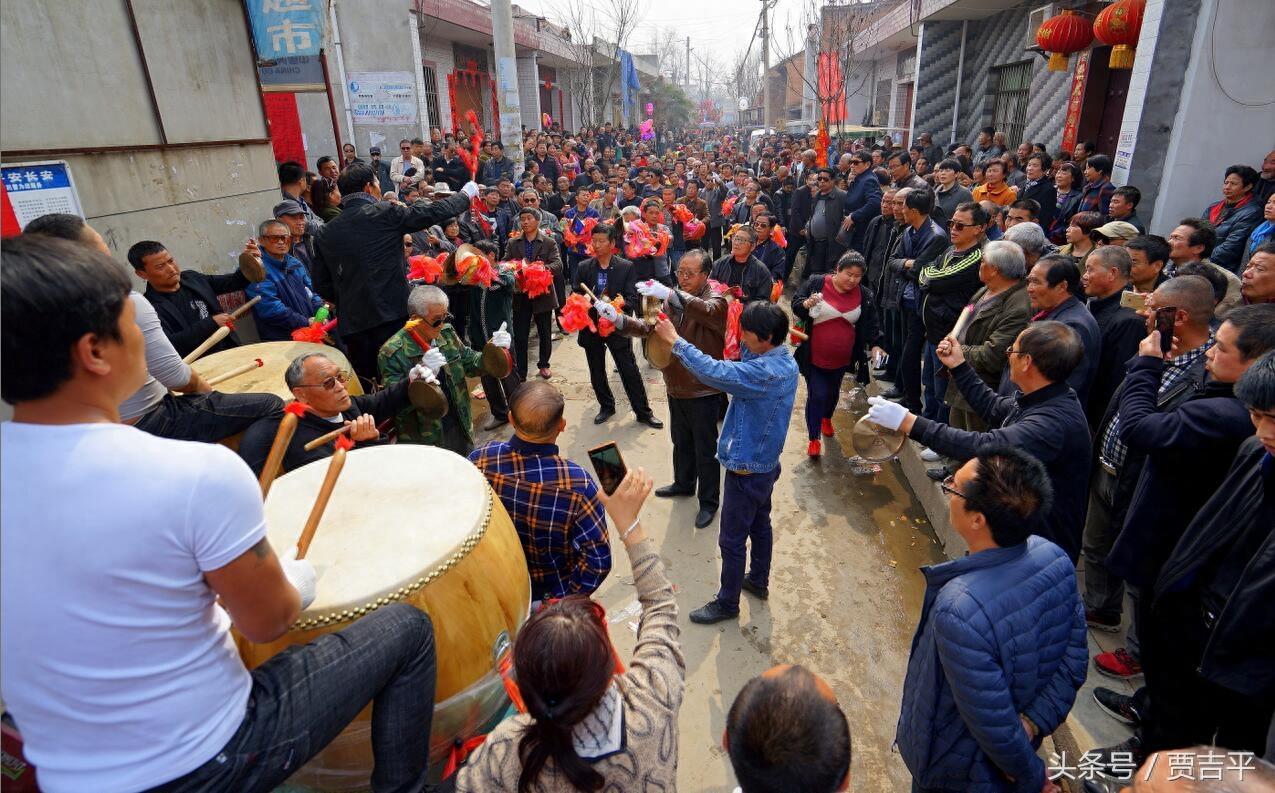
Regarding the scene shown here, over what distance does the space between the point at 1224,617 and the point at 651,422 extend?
451cm

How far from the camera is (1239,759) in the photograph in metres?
1.20

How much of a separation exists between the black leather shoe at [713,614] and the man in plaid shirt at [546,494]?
125 cm

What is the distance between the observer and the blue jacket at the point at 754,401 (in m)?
3.27

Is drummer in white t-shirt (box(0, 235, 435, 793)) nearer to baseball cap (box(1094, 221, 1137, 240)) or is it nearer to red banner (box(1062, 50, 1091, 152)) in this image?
baseball cap (box(1094, 221, 1137, 240))

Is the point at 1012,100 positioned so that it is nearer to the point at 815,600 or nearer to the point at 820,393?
the point at 820,393

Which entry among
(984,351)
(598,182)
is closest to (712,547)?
(984,351)

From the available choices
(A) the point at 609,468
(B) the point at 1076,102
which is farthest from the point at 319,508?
(B) the point at 1076,102

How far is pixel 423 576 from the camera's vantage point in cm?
198

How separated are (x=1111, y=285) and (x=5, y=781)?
4959mm

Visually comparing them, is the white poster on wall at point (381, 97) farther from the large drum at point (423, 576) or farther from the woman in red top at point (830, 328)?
the large drum at point (423, 576)

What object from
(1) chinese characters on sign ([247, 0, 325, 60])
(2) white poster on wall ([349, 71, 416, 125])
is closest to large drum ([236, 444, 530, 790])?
(1) chinese characters on sign ([247, 0, 325, 60])

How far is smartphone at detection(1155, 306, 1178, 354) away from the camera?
2.87m

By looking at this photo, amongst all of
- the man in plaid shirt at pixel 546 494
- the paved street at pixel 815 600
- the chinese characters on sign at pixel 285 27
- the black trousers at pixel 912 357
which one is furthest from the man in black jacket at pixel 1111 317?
the chinese characters on sign at pixel 285 27

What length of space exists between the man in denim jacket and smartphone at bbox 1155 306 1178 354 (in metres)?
1.58
